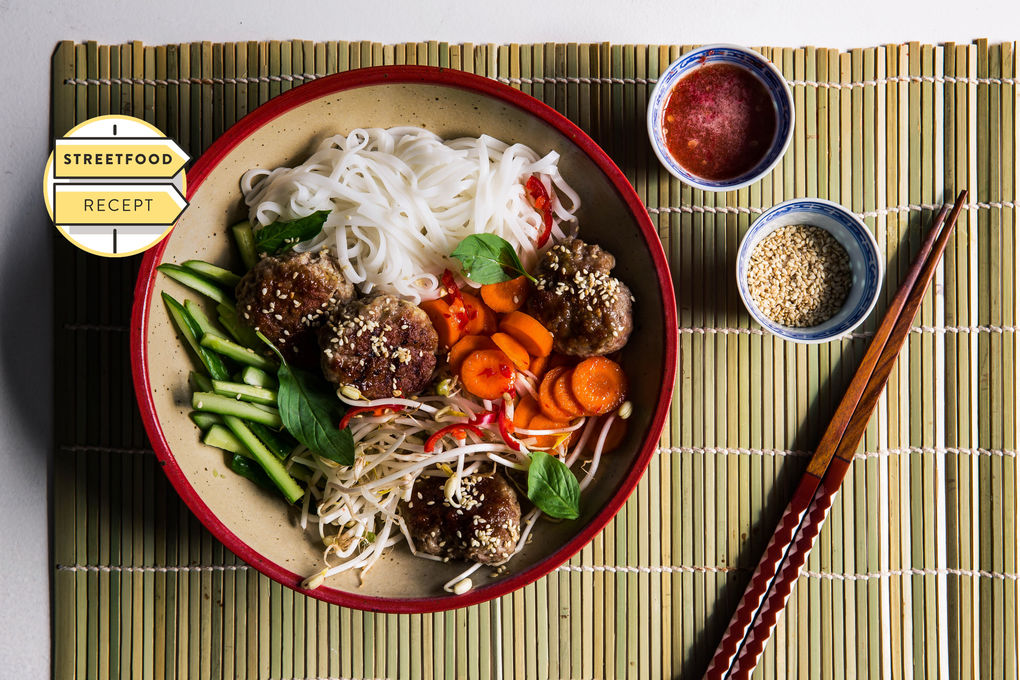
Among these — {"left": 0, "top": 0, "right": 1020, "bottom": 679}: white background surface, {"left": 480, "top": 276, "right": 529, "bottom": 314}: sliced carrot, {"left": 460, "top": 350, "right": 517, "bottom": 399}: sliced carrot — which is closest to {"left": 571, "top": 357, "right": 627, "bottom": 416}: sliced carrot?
{"left": 460, "top": 350, "right": 517, "bottom": 399}: sliced carrot

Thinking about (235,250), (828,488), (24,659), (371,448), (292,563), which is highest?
(235,250)

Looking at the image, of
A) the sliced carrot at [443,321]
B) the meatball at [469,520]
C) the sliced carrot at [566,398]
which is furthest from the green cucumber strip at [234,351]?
the sliced carrot at [566,398]

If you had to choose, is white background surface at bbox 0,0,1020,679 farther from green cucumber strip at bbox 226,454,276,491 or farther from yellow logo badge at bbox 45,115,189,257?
green cucumber strip at bbox 226,454,276,491

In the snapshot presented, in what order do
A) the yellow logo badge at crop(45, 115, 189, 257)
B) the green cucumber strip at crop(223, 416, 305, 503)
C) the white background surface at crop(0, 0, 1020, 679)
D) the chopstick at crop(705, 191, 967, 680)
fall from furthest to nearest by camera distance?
the white background surface at crop(0, 0, 1020, 679) < the chopstick at crop(705, 191, 967, 680) < the yellow logo badge at crop(45, 115, 189, 257) < the green cucumber strip at crop(223, 416, 305, 503)

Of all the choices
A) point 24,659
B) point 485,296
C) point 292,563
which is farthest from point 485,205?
point 24,659

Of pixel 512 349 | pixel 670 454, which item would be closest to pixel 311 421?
pixel 512 349

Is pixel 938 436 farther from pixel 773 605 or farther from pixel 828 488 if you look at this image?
pixel 773 605

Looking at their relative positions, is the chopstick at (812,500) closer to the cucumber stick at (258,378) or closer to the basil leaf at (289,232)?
the cucumber stick at (258,378)
